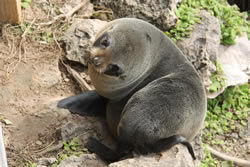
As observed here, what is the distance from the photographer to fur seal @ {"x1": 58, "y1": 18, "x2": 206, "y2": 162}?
371 cm

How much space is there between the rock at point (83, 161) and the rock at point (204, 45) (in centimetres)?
240

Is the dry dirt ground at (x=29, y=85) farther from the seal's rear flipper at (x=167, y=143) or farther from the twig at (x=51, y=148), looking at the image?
the seal's rear flipper at (x=167, y=143)

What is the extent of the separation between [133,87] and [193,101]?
69cm

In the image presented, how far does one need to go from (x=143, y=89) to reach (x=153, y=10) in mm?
2125

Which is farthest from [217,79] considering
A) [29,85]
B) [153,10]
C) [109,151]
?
[29,85]

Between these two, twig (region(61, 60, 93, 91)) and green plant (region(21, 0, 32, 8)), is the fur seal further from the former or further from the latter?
green plant (region(21, 0, 32, 8))

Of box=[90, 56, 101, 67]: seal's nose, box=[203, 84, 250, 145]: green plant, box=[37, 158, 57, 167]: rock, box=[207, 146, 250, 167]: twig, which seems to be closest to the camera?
box=[90, 56, 101, 67]: seal's nose

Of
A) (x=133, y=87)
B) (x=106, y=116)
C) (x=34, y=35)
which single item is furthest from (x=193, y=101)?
(x=34, y=35)

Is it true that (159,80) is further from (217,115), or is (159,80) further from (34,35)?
(217,115)

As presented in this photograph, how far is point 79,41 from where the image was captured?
5.23 metres

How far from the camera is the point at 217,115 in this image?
6.30 meters

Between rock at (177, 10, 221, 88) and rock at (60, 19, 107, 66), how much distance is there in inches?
56.1

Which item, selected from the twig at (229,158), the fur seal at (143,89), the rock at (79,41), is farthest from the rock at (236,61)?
the rock at (79,41)

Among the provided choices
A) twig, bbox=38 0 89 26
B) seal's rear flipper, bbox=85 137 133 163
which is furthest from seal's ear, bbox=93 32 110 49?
twig, bbox=38 0 89 26
